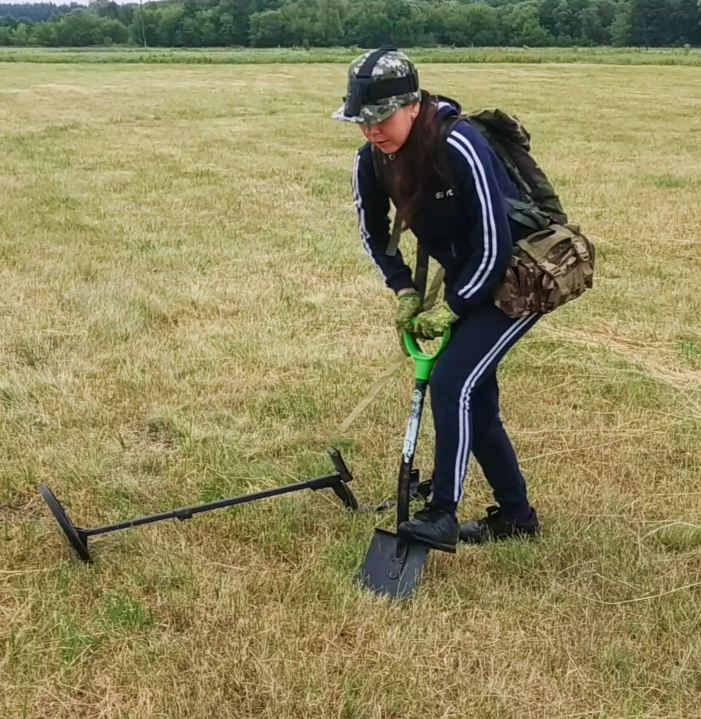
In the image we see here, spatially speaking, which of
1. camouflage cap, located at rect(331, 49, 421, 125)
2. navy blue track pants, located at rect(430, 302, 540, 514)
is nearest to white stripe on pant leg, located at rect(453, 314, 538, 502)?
navy blue track pants, located at rect(430, 302, 540, 514)

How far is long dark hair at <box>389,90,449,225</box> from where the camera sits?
3.23 m

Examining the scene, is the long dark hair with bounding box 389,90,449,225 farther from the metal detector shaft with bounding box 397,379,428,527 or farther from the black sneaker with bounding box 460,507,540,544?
the black sneaker with bounding box 460,507,540,544

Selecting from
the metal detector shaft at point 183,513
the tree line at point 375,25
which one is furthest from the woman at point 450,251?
the tree line at point 375,25

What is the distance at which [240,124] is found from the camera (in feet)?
67.2

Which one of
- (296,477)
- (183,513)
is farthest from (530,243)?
(296,477)

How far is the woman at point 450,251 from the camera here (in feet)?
10.5

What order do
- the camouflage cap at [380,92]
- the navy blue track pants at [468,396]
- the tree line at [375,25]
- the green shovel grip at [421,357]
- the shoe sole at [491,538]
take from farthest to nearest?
1. the tree line at [375,25]
2. the shoe sole at [491,538]
3. the green shovel grip at [421,357]
4. the navy blue track pants at [468,396]
5. the camouflage cap at [380,92]

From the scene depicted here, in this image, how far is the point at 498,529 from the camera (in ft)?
13.4

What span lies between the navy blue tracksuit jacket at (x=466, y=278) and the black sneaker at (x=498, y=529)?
10cm

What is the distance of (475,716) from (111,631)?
1.32 m

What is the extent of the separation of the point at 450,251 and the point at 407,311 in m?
0.30

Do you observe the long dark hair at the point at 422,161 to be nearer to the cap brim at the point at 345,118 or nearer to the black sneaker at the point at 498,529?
the cap brim at the point at 345,118

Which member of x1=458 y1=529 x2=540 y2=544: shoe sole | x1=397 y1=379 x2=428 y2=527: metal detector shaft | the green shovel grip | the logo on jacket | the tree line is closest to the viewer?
the logo on jacket

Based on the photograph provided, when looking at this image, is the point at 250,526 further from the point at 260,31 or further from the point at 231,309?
the point at 260,31
